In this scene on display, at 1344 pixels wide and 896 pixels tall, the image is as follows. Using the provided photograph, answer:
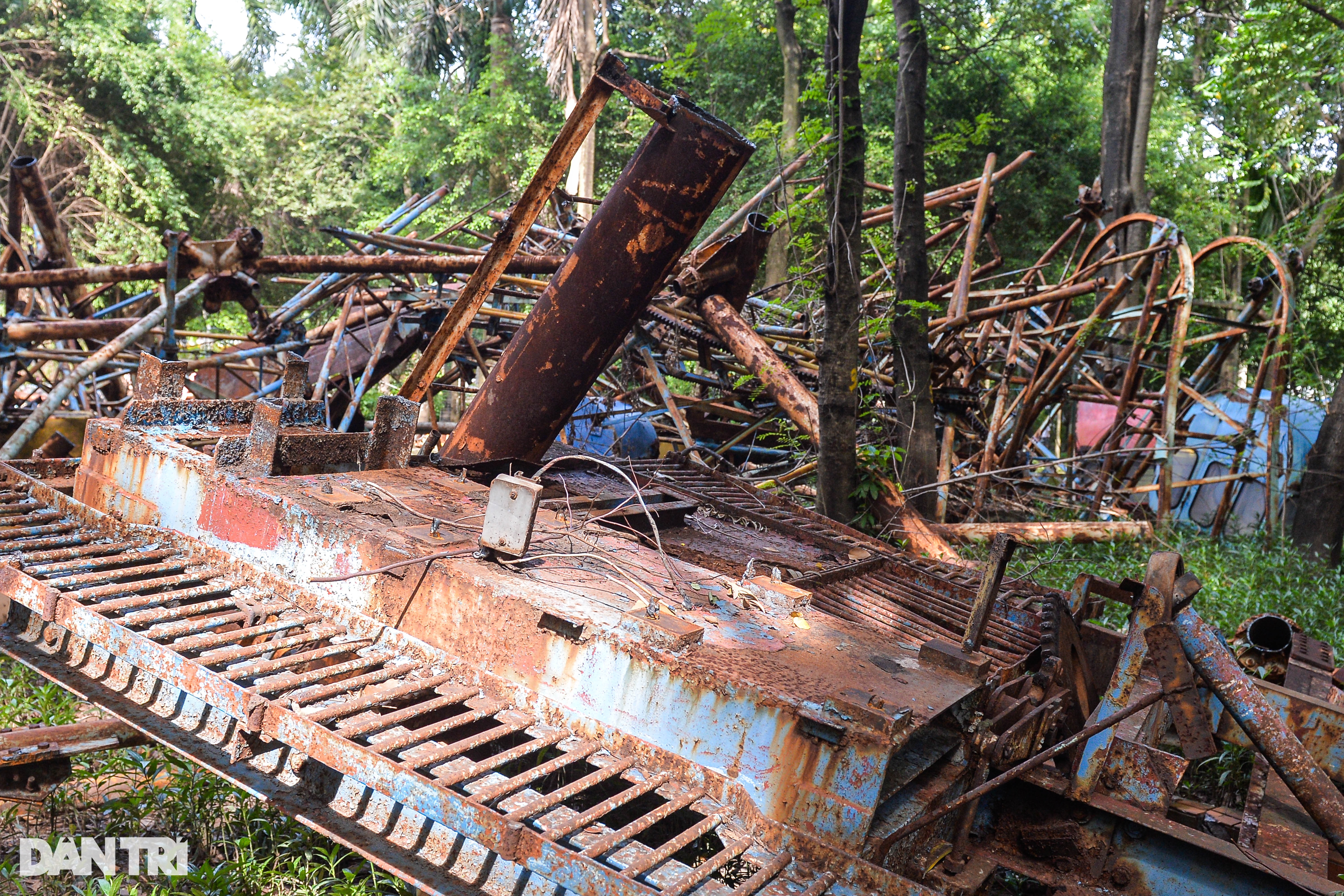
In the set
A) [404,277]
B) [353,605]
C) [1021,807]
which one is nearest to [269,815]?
[353,605]

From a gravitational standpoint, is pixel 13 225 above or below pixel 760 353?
below

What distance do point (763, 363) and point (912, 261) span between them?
1373 mm

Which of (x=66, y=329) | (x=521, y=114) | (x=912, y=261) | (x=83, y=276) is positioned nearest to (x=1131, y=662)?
(x=912, y=261)

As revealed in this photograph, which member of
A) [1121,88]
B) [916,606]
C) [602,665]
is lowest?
[602,665]

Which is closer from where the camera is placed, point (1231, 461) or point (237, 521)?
point (237, 521)

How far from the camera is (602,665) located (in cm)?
308

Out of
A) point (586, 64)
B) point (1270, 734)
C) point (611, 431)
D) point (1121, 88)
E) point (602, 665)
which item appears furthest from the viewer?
point (586, 64)

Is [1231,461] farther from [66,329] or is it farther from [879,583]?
[66,329]

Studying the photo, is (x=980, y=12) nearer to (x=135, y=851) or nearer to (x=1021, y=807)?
(x=1021, y=807)

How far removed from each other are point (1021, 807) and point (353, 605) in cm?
267

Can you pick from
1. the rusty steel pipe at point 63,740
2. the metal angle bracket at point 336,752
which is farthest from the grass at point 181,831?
the metal angle bracket at point 336,752

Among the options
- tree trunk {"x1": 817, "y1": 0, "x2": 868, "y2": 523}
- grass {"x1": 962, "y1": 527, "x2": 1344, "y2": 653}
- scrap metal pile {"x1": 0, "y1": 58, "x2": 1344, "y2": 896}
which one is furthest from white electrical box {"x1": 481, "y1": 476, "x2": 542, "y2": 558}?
grass {"x1": 962, "y1": 527, "x2": 1344, "y2": 653}

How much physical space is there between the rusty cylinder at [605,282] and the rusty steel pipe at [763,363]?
2814mm

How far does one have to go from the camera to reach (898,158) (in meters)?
Answer: 7.14
